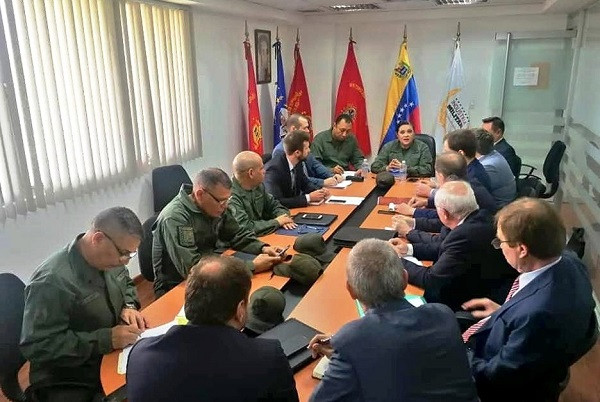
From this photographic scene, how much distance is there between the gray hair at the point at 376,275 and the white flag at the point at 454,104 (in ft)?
17.1

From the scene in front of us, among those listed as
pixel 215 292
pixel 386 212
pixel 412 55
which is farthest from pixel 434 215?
pixel 412 55

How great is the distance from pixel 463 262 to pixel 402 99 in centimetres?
448

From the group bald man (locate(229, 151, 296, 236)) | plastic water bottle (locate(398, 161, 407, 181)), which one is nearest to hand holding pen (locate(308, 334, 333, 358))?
bald man (locate(229, 151, 296, 236))

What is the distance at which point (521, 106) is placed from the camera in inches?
240

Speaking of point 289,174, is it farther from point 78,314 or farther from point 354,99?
point 354,99

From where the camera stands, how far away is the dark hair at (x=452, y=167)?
3020 millimetres

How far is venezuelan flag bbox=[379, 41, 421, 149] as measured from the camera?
20.3 feet

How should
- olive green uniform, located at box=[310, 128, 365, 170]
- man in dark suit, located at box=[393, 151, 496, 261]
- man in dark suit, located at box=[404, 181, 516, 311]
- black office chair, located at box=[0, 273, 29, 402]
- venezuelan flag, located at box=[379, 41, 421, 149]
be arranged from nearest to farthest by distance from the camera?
black office chair, located at box=[0, 273, 29, 402], man in dark suit, located at box=[404, 181, 516, 311], man in dark suit, located at box=[393, 151, 496, 261], olive green uniform, located at box=[310, 128, 365, 170], venezuelan flag, located at box=[379, 41, 421, 149]

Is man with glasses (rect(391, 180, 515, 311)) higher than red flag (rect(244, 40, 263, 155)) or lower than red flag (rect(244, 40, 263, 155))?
lower

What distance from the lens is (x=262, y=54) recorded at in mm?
5898

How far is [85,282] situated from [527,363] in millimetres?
1631

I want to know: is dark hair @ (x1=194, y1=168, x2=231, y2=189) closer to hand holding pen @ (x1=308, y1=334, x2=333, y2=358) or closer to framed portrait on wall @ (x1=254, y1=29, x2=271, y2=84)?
hand holding pen @ (x1=308, y1=334, x2=333, y2=358)

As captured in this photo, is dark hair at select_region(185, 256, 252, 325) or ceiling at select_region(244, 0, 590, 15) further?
ceiling at select_region(244, 0, 590, 15)

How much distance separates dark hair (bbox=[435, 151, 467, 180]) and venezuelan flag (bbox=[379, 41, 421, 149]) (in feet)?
10.8
